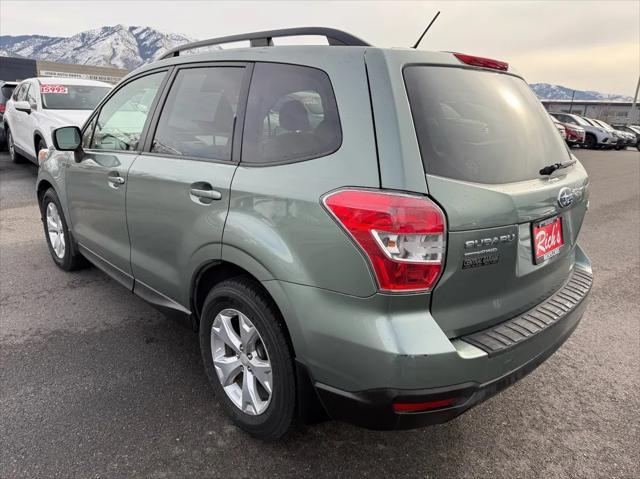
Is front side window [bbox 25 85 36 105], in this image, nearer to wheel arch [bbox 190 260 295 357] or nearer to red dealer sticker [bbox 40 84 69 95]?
red dealer sticker [bbox 40 84 69 95]

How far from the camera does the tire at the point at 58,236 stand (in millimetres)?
4146

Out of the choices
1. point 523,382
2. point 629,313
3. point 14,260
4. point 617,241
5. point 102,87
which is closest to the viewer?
point 523,382

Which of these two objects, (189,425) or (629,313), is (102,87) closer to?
(189,425)

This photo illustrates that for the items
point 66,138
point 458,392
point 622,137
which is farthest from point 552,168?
point 622,137

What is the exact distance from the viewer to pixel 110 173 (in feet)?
10.1

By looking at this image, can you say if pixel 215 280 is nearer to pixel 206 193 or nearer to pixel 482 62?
pixel 206 193

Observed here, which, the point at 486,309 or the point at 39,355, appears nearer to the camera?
the point at 486,309

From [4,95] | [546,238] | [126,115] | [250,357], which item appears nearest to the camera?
[546,238]

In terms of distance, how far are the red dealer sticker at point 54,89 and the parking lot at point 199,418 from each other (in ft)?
18.5

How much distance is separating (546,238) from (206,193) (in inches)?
61.6

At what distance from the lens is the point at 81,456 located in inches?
84.8

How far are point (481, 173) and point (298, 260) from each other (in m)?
0.81

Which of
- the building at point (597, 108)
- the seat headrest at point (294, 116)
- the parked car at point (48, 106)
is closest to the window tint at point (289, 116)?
the seat headrest at point (294, 116)

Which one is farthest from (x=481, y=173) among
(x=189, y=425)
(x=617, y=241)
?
(x=617, y=241)
